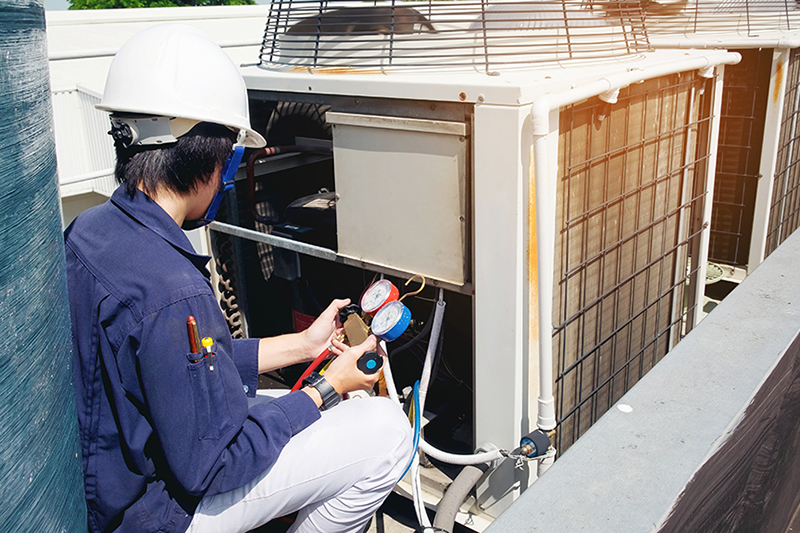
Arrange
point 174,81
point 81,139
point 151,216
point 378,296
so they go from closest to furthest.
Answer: point 151,216, point 174,81, point 378,296, point 81,139

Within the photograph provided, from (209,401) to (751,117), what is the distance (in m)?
2.98

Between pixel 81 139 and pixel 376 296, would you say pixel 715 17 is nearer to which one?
pixel 376 296

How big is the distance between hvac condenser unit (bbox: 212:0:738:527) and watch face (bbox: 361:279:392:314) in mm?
56

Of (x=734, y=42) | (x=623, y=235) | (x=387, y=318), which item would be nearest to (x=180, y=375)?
(x=387, y=318)

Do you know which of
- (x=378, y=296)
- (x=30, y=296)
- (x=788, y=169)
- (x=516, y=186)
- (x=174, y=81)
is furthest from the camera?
(x=788, y=169)

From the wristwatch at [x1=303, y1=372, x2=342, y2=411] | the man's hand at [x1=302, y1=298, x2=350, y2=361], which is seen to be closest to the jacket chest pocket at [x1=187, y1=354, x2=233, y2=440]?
the wristwatch at [x1=303, y1=372, x2=342, y2=411]

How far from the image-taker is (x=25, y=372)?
0.82 metres

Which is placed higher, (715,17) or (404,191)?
(715,17)

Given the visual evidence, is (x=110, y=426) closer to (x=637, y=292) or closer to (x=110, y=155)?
(x=637, y=292)

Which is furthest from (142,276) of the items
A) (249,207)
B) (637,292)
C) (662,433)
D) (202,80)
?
(637,292)

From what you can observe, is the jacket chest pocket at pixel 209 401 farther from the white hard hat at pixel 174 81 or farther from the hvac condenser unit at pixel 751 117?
the hvac condenser unit at pixel 751 117

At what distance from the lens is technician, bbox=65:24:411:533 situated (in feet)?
4.53

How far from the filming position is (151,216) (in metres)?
1.50

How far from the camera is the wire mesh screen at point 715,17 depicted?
3482mm
